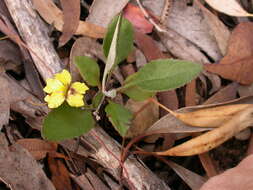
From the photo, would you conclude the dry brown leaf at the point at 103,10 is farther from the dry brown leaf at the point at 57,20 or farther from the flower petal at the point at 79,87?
the flower petal at the point at 79,87

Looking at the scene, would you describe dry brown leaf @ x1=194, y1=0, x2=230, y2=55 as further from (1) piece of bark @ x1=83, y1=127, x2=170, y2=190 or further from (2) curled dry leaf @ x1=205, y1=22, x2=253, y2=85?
(1) piece of bark @ x1=83, y1=127, x2=170, y2=190

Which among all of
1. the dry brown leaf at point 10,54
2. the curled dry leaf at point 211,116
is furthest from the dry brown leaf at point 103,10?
the curled dry leaf at point 211,116

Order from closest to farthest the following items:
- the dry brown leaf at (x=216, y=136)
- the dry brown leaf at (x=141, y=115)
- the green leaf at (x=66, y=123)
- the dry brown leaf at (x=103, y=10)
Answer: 1. the green leaf at (x=66, y=123)
2. the dry brown leaf at (x=216, y=136)
3. the dry brown leaf at (x=141, y=115)
4. the dry brown leaf at (x=103, y=10)

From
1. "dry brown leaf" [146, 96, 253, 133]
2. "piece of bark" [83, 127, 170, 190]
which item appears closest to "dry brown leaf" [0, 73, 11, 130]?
"piece of bark" [83, 127, 170, 190]

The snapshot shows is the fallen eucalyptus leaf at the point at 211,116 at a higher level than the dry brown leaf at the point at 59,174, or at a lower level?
higher

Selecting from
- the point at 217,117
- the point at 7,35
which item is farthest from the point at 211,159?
the point at 7,35

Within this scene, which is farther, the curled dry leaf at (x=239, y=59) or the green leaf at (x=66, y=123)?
the curled dry leaf at (x=239, y=59)

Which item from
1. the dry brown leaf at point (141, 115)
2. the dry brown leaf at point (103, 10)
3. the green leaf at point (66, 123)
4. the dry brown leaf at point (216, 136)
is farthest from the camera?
the dry brown leaf at point (103, 10)
